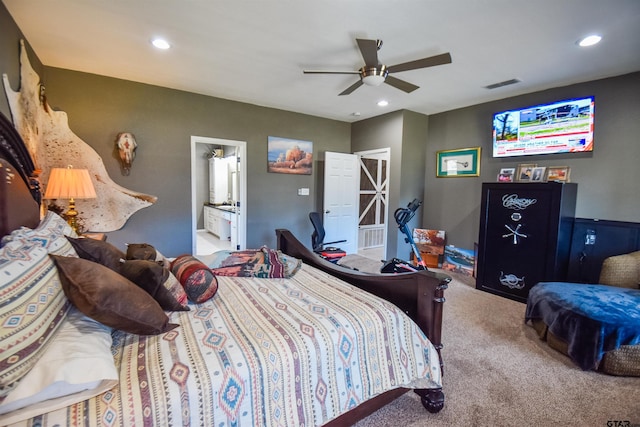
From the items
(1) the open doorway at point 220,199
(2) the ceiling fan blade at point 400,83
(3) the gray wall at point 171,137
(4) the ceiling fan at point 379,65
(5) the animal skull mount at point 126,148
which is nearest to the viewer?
(4) the ceiling fan at point 379,65

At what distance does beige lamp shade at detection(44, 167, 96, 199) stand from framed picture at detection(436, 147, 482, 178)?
472 centimetres

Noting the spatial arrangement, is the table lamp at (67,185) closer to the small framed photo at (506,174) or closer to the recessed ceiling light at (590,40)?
the recessed ceiling light at (590,40)

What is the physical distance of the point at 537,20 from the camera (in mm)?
2184

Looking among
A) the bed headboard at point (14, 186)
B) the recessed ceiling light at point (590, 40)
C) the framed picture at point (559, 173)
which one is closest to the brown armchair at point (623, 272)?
the framed picture at point (559, 173)

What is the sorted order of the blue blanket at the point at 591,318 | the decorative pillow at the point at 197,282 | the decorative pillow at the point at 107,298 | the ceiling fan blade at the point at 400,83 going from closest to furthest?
the decorative pillow at the point at 107,298
the decorative pillow at the point at 197,282
the blue blanket at the point at 591,318
the ceiling fan blade at the point at 400,83

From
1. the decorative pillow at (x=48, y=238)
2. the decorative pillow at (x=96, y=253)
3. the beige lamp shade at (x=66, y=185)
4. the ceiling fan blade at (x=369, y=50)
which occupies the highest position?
the ceiling fan blade at (x=369, y=50)

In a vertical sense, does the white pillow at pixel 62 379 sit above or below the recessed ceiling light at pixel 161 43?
below

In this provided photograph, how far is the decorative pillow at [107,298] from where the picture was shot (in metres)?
1.08

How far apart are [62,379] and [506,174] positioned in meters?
4.72

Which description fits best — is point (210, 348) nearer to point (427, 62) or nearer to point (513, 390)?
point (513, 390)

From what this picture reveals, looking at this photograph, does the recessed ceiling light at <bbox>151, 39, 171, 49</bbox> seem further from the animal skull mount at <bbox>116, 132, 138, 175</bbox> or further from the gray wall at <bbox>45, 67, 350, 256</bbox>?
the animal skull mount at <bbox>116, 132, 138, 175</bbox>

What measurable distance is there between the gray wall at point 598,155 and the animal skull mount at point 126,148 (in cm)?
465

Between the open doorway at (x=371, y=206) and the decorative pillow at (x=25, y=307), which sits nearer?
the decorative pillow at (x=25, y=307)

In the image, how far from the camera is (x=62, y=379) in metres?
0.87
